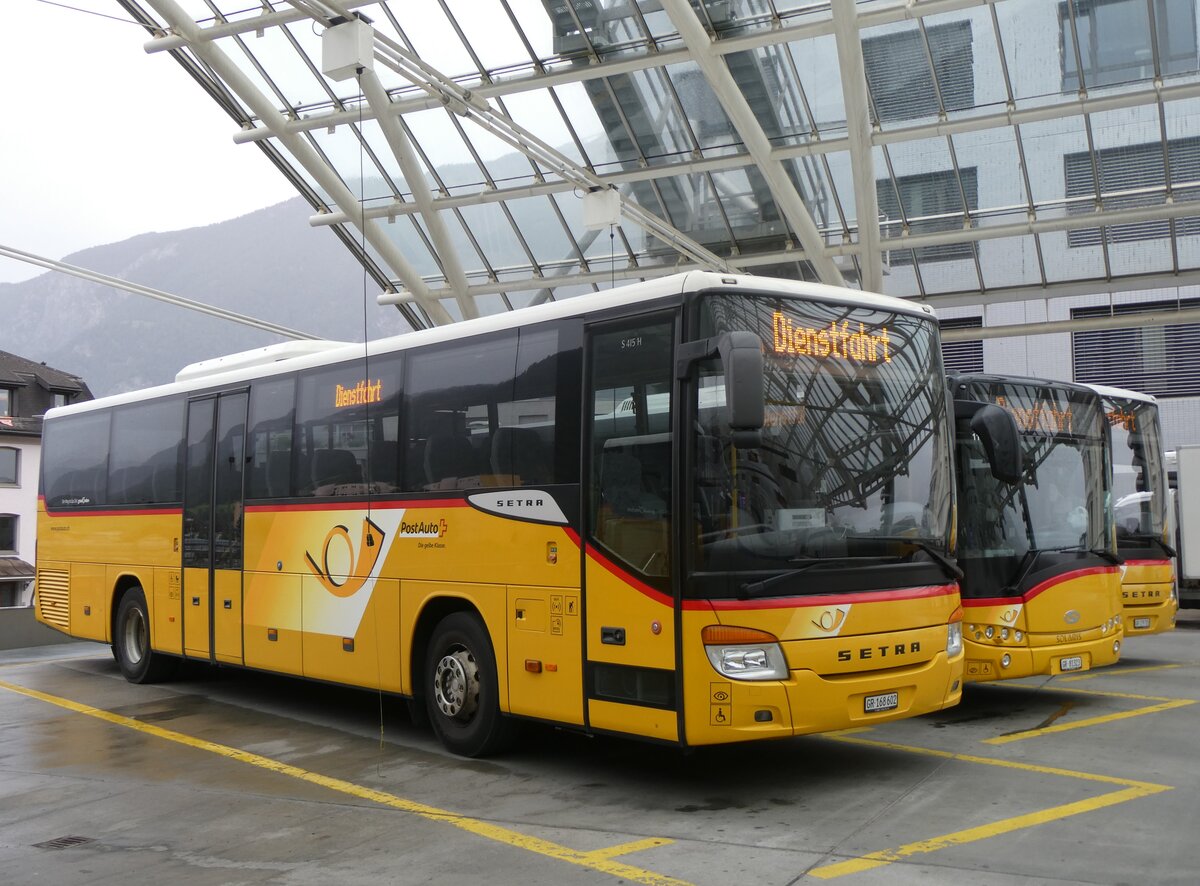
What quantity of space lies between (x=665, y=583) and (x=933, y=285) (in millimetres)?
20062

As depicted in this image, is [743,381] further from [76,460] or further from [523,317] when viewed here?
[76,460]

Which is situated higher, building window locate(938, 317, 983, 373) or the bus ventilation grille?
building window locate(938, 317, 983, 373)

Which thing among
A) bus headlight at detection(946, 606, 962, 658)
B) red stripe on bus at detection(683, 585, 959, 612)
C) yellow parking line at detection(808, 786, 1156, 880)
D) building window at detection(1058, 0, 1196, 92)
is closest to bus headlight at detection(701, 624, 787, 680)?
red stripe on bus at detection(683, 585, 959, 612)

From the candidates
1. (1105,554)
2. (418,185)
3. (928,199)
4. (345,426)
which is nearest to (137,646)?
(345,426)

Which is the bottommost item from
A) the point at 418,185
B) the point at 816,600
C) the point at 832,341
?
the point at 816,600

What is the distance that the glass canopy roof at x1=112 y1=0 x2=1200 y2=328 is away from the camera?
18625 mm

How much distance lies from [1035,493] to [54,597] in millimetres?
11479

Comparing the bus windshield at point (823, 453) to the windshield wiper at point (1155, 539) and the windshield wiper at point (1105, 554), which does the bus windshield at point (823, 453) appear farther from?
the windshield wiper at point (1155, 539)

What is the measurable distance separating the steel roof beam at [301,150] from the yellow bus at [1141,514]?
10311 mm

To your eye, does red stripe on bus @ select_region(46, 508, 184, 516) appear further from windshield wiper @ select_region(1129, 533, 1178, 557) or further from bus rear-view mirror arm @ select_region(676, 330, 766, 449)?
windshield wiper @ select_region(1129, 533, 1178, 557)

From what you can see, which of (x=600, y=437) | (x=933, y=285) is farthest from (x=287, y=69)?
(x=600, y=437)

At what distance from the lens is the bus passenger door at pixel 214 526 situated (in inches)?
457

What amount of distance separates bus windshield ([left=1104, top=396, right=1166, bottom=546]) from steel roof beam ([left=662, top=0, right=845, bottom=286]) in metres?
7.26

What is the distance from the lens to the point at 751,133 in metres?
19.8
